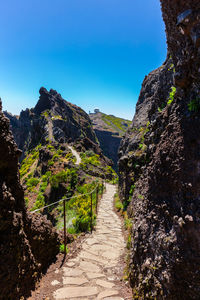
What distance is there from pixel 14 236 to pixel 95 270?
2201 mm

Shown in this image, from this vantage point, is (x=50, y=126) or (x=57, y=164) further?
(x=50, y=126)

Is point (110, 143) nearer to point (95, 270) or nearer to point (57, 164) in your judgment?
point (57, 164)

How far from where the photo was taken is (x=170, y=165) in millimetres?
3004

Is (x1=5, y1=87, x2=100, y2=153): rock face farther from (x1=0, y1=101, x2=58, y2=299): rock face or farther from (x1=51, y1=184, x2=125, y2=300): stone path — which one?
(x1=0, y1=101, x2=58, y2=299): rock face

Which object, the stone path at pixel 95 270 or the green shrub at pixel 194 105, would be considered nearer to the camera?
the green shrub at pixel 194 105

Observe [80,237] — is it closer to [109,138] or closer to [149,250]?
[149,250]

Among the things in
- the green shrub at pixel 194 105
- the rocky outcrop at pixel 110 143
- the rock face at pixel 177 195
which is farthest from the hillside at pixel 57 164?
the rocky outcrop at pixel 110 143

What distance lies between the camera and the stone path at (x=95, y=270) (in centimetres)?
340

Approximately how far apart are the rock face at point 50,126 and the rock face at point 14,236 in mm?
29611

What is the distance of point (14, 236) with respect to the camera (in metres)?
3.01

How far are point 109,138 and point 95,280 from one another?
276 feet

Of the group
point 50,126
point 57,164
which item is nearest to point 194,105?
point 57,164

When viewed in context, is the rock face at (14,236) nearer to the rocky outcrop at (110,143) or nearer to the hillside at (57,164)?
the hillside at (57,164)

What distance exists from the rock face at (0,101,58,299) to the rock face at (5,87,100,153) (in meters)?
29.6
